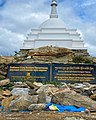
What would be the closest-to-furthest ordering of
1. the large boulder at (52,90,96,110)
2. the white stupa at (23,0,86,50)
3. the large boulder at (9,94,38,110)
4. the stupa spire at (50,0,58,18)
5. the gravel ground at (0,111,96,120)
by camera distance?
the gravel ground at (0,111,96,120), the large boulder at (9,94,38,110), the large boulder at (52,90,96,110), the white stupa at (23,0,86,50), the stupa spire at (50,0,58,18)

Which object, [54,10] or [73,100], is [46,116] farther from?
[54,10]

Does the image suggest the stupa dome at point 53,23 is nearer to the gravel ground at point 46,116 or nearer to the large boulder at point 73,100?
the large boulder at point 73,100

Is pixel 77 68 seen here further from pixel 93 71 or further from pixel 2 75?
pixel 2 75

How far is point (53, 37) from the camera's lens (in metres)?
32.7

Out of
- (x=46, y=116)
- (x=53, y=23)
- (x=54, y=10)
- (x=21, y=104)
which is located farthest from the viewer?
(x=54, y=10)

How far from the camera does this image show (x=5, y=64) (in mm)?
15188

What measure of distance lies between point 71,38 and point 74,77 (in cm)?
2014

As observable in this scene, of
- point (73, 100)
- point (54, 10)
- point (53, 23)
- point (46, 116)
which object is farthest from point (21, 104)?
point (54, 10)

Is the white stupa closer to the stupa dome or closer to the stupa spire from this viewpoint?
the stupa dome

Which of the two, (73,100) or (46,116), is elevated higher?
(73,100)

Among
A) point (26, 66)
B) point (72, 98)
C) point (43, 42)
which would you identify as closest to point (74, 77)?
point (26, 66)

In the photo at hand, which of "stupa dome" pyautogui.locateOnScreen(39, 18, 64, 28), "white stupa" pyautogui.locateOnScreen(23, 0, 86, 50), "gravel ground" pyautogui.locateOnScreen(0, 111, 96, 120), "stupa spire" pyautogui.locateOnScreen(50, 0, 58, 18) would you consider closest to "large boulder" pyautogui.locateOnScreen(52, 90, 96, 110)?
"gravel ground" pyautogui.locateOnScreen(0, 111, 96, 120)

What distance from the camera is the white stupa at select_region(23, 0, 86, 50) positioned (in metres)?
31.9

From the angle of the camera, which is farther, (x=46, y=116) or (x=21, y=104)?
(x=21, y=104)
